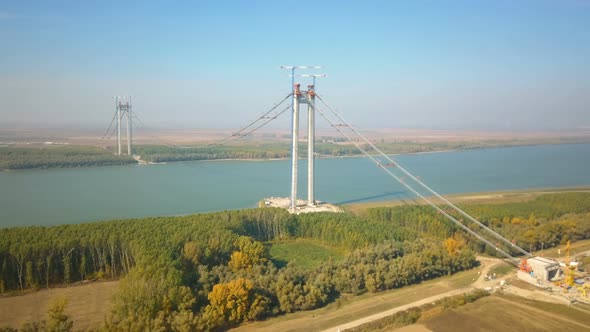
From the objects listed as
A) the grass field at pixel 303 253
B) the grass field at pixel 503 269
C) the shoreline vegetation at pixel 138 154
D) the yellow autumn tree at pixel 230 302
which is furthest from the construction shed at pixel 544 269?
the shoreline vegetation at pixel 138 154

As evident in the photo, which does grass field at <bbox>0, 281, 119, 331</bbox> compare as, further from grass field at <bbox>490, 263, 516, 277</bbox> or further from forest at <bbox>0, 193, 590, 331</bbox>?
grass field at <bbox>490, 263, 516, 277</bbox>

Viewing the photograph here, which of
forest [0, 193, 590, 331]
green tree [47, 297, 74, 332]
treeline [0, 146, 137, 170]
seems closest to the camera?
green tree [47, 297, 74, 332]

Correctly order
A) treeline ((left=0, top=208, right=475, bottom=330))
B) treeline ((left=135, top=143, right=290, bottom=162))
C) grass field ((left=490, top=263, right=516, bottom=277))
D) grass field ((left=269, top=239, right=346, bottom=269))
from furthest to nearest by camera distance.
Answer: treeline ((left=135, top=143, right=290, bottom=162)) → grass field ((left=269, top=239, right=346, bottom=269)) → grass field ((left=490, top=263, right=516, bottom=277)) → treeline ((left=0, top=208, right=475, bottom=330))

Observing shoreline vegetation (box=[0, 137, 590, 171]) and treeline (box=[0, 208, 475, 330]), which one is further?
shoreline vegetation (box=[0, 137, 590, 171])

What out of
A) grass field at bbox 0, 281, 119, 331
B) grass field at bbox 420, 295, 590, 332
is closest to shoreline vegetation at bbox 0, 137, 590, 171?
grass field at bbox 0, 281, 119, 331

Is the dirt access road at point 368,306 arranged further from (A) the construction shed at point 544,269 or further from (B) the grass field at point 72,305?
(B) the grass field at point 72,305

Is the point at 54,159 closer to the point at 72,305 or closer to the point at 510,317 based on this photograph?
the point at 72,305
